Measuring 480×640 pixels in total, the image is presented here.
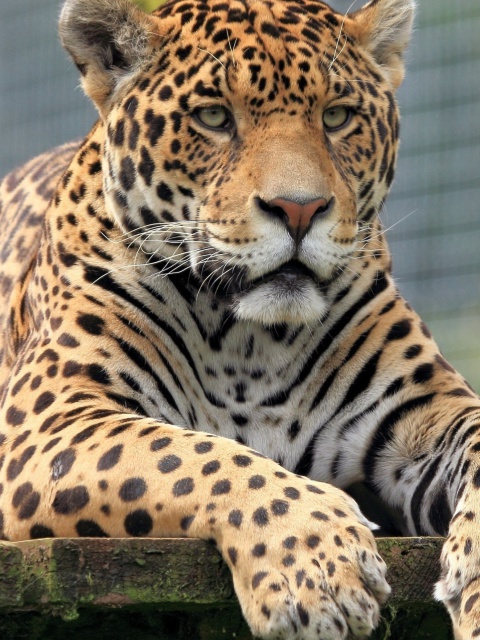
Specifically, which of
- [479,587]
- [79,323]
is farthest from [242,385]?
[479,587]

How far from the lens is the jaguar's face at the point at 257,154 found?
537 cm

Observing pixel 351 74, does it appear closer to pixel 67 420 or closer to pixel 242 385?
pixel 242 385

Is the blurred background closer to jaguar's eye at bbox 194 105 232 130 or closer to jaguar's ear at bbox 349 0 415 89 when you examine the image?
jaguar's ear at bbox 349 0 415 89

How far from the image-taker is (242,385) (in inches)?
235

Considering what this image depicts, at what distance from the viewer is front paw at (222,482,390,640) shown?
→ 13.5ft

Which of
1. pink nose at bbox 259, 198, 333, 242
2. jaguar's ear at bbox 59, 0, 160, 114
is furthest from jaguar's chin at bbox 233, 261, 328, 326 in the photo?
jaguar's ear at bbox 59, 0, 160, 114

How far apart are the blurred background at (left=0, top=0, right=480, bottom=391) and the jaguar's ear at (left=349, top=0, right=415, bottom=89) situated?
26.6 feet

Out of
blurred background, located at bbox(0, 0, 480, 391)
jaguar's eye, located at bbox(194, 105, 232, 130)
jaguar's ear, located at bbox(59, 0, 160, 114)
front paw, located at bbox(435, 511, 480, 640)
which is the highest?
jaguar's ear, located at bbox(59, 0, 160, 114)

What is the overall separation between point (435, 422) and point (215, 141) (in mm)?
1304

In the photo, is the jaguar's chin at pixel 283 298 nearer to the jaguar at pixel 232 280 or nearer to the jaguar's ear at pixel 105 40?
the jaguar at pixel 232 280

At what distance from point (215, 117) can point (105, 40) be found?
2.09ft

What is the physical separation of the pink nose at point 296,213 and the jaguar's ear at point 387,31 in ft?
3.99

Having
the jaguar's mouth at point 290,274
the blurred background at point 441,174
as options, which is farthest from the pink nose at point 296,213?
the blurred background at point 441,174

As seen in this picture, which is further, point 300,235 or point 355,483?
point 355,483
